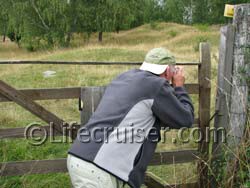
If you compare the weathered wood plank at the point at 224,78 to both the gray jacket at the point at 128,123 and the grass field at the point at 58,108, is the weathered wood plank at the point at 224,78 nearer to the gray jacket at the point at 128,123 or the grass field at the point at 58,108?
the grass field at the point at 58,108

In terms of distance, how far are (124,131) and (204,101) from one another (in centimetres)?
161

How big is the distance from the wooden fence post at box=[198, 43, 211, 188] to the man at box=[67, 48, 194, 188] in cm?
126

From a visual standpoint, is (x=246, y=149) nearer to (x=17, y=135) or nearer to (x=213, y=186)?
(x=213, y=186)

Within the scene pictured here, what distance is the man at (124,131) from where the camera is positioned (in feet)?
8.09

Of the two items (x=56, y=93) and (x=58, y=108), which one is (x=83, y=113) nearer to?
(x=56, y=93)

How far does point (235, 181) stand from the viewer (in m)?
3.53

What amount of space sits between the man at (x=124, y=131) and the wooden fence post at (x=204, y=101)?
1.26 meters

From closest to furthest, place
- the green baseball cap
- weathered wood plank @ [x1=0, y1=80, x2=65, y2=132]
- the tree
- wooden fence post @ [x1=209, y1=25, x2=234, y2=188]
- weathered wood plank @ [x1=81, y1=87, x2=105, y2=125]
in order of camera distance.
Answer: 1. the green baseball cap
2. weathered wood plank @ [x1=0, y1=80, x2=65, y2=132]
3. weathered wood plank @ [x1=81, y1=87, x2=105, y2=125]
4. wooden fence post @ [x1=209, y1=25, x2=234, y2=188]
5. the tree

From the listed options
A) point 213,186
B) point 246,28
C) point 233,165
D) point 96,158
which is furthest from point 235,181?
point 96,158

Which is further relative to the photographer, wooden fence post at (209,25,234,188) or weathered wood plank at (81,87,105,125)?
wooden fence post at (209,25,234,188)

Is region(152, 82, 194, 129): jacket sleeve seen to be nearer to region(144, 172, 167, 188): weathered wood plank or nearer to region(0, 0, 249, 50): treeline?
region(144, 172, 167, 188): weathered wood plank

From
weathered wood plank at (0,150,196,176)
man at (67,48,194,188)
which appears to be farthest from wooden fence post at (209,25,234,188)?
man at (67,48,194,188)

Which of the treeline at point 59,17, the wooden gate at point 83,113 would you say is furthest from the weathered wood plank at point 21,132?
the treeline at point 59,17

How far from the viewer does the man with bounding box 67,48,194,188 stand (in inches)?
97.0
